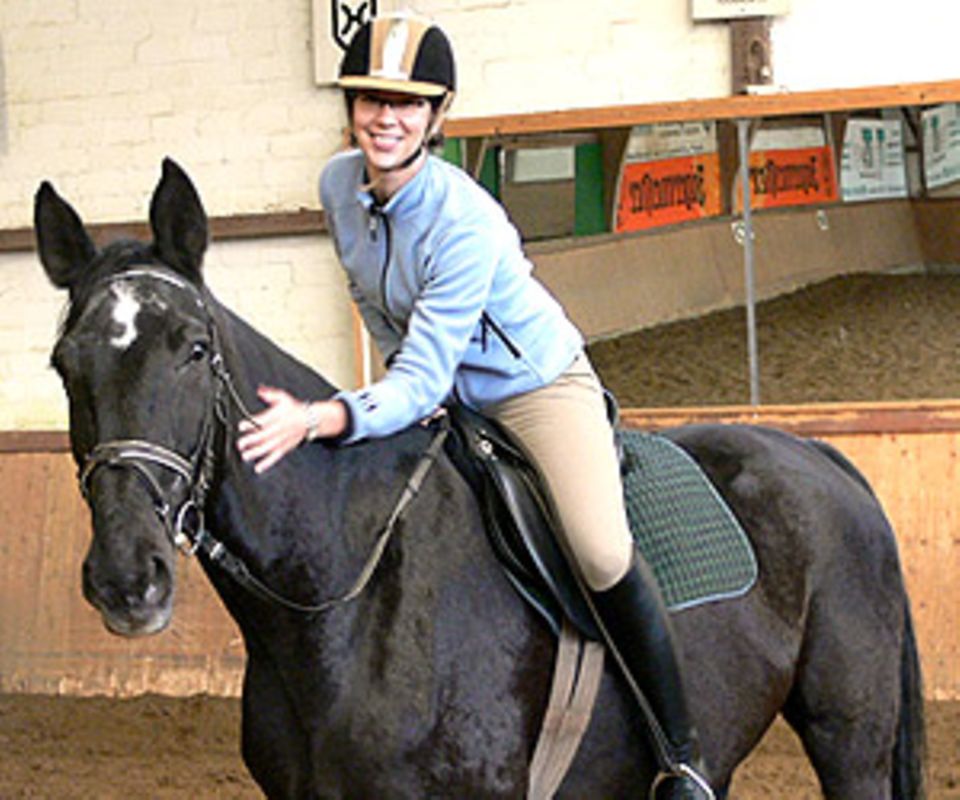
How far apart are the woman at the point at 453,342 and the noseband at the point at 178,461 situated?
77mm

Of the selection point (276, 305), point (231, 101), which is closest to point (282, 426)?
point (276, 305)

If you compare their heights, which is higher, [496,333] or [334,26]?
[334,26]

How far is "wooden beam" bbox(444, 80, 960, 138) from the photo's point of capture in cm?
644

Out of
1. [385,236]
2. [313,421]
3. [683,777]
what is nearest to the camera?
[313,421]

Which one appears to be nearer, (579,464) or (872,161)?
(579,464)

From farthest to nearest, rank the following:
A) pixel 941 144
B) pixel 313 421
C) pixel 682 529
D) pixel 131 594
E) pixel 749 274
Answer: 1. pixel 749 274
2. pixel 941 144
3. pixel 682 529
4. pixel 313 421
5. pixel 131 594

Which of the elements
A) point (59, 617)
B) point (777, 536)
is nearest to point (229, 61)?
point (59, 617)

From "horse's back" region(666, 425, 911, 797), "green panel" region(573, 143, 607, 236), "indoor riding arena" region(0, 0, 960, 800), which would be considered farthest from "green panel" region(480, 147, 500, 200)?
"horse's back" region(666, 425, 911, 797)

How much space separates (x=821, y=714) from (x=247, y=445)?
5.66 feet

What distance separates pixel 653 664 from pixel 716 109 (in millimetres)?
3481

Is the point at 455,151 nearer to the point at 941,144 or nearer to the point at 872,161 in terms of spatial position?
the point at 872,161

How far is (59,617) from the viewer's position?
727 cm

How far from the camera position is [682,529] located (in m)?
3.94

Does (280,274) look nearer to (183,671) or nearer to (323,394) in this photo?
(183,671)
